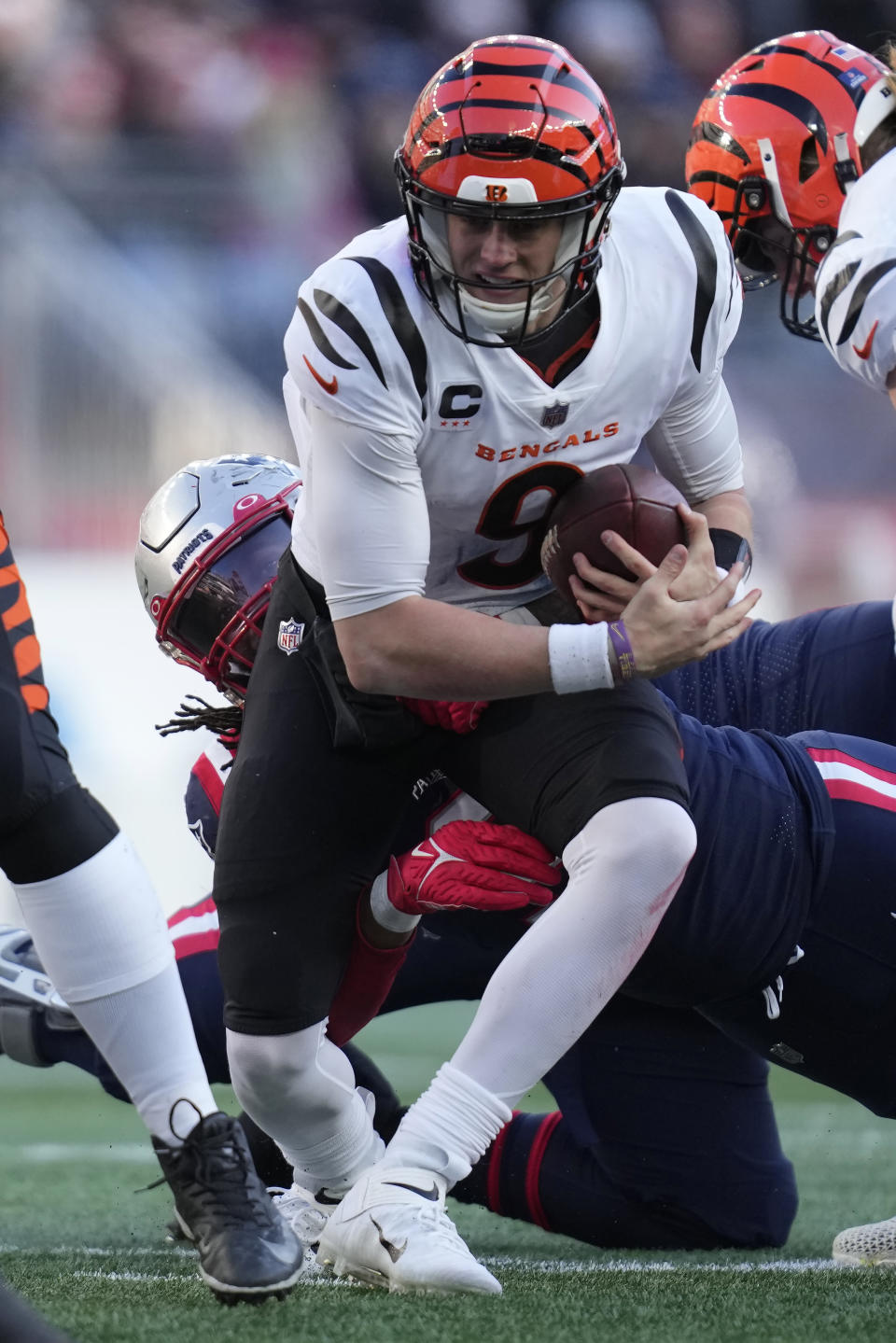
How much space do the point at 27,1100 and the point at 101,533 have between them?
2243 mm

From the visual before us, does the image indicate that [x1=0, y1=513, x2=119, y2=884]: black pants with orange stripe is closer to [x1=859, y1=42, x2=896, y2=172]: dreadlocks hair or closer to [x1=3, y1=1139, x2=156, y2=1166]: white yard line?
[x1=859, y1=42, x2=896, y2=172]: dreadlocks hair

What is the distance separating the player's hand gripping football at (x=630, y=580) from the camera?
6.68 ft

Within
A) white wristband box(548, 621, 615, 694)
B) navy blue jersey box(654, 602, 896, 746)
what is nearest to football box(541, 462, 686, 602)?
white wristband box(548, 621, 615, 694)

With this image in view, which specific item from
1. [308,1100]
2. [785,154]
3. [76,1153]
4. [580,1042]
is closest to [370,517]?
[308,1100]

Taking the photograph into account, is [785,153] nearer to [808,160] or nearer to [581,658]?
[808,160]

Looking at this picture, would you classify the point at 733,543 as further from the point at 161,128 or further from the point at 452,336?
the point at 161,128

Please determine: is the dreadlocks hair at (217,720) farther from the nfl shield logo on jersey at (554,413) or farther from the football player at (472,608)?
the nfl shield logo on jersey at (554,413)

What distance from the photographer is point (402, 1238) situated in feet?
5.88

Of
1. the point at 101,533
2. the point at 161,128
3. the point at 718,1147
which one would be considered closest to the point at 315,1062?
the point at 718,1147

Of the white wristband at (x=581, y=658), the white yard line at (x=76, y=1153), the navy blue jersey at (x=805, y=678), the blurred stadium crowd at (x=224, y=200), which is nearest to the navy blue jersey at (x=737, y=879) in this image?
the white wristband at (x=581, y=658)

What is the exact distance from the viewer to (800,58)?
11.0ft

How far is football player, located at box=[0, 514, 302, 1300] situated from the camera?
174 centimetres

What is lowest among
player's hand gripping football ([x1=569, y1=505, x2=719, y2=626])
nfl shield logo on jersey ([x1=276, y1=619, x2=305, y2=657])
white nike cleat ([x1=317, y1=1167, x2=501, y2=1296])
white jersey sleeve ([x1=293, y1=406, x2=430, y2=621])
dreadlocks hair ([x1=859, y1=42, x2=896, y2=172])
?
white nike cleat ([x1=317, y1=1167, x2=501, y2=1296])

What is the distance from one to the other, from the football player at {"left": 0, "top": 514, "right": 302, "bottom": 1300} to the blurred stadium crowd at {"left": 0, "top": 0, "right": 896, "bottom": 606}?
446cm
